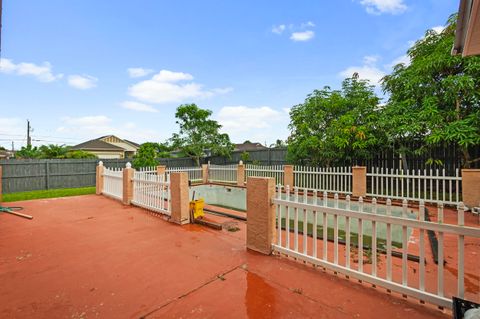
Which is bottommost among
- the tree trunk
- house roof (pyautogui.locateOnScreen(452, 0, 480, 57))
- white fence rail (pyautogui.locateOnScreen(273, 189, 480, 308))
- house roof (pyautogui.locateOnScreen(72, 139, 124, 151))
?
white fence rail (pyautogui.locateOnScreen(273, 189, 480, 308))

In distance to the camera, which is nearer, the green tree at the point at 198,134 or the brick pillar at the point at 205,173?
the brick pillar at the point at 205,173

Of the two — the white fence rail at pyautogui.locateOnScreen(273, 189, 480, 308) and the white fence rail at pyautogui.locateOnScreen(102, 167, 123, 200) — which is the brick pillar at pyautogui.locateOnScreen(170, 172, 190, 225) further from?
the white fence rail at pyautogui.locateOnScreen(102, 167, 123, 200)

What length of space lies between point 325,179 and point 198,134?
10746 mm

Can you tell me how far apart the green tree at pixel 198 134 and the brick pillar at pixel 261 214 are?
43.2ft

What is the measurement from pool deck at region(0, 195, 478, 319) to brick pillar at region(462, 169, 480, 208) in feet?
18.7

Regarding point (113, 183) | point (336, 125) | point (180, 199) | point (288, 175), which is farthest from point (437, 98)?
point (113, 183)

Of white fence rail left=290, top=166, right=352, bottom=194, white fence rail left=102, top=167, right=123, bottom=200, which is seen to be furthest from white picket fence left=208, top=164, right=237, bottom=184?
white fence rail left=102, top=167, right=123, bottom=200

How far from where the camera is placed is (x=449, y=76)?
716 cm

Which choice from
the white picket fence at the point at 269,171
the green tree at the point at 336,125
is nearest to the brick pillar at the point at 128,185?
the white picket fence at the point at 269,171

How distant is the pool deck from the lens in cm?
208

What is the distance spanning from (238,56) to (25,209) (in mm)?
9889

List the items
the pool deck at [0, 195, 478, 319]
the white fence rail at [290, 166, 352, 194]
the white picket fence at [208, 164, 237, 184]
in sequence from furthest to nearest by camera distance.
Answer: the white picket fence at [208, 164, 237, 184]
the white fence rail at [290, 166, 352, 194]
the pool deck at [0, 195, 478, 319]

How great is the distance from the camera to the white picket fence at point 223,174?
12.0 m

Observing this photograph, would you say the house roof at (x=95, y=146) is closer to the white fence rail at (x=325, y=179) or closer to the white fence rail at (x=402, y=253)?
the white fence rail at (x=325, y=179)
